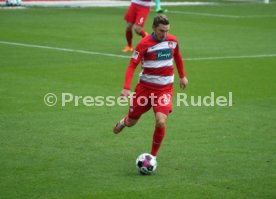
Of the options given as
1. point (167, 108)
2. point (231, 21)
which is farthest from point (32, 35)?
point (167, 108)

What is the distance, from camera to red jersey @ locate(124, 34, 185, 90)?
10695mm

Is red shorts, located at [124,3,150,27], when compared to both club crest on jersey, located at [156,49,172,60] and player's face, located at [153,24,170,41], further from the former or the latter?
player's face, located at [153,24,170,41]

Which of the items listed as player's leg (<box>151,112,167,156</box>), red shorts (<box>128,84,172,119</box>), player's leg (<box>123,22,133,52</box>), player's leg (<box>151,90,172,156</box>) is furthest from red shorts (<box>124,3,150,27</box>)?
player's leg (<box>151,112,167,156</box>)

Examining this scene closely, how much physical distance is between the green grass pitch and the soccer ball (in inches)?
4.7

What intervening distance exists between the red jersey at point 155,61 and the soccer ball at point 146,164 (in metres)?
1.00

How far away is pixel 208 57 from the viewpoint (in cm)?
2131

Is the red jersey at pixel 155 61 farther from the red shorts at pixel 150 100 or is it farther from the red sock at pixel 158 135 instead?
the red sock at pixel 158 135

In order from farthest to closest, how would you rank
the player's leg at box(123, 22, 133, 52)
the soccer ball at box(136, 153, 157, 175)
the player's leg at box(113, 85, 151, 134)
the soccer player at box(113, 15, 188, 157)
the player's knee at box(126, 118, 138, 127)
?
1. the player's leg at box(123, 22, 133, 52)
2. the player's knee at box(126, 118, 138, 127)
3. the player's leg at box(113, 85, 151, 134)
4. the soccer player at box(113, 15, 188, 157)
5. the soccer ball at box(136, 153, 157, 175)

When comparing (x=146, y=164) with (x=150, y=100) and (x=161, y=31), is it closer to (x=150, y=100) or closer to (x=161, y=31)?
(x=150, y=100)

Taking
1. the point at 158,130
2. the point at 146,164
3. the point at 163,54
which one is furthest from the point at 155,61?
the point at 146,164

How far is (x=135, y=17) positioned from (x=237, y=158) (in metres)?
11.5

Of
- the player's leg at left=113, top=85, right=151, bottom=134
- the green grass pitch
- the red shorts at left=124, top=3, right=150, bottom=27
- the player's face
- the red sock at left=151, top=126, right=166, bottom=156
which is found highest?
the player's face

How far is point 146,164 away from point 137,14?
40.0 feet

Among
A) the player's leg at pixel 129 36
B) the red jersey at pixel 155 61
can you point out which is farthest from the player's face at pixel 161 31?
the player's leg at pixel 129 36
